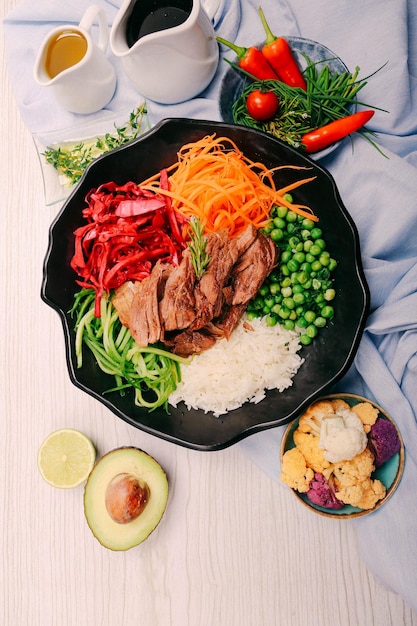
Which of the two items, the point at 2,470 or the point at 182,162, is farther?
the point at 2,470

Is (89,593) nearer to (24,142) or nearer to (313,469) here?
(313,469)

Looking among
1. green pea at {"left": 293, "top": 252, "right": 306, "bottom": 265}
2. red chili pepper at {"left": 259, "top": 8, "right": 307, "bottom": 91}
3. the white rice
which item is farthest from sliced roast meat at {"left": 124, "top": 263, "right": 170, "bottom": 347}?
red chili pepper at {"left": 259, "top": 8, "right": 307, "bottom": 91}

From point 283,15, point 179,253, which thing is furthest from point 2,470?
point 283,15

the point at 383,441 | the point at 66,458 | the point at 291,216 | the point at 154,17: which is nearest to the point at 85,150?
the point at 154,17

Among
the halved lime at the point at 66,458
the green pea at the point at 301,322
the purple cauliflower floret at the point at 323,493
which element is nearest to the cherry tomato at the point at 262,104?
the green pea at the point at 301,322

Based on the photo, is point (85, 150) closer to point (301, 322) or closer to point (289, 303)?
point (289, 303)

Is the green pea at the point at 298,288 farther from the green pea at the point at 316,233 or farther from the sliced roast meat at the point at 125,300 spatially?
the sliced roast meat at the point at 125,300

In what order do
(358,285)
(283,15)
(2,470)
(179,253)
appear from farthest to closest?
(2,470)
(283,15)
(179,253)
(358,285)
